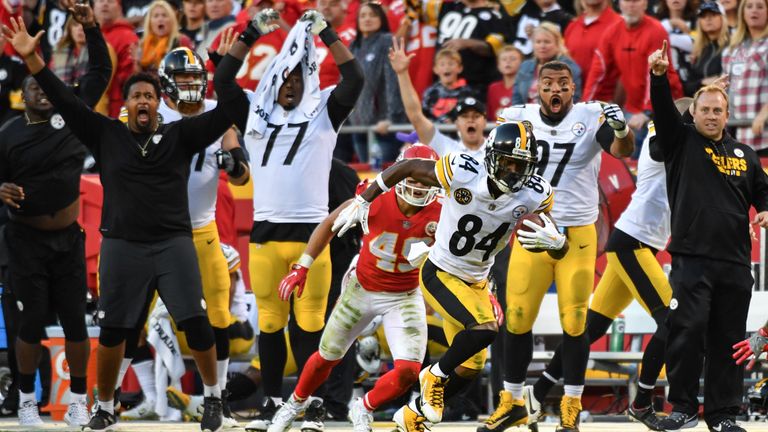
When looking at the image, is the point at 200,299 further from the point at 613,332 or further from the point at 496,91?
the point at 496,91

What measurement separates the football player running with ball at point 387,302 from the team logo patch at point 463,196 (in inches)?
23.3

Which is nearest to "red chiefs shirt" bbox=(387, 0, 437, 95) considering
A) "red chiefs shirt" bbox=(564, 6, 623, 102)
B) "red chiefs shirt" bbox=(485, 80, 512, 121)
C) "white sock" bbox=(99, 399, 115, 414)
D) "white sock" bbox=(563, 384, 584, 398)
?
"red chiefs shirt" bbox=(485, 80, 512, 121)

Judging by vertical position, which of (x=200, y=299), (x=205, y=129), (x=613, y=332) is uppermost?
(x=205, y=129)

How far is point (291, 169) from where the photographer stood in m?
9.40

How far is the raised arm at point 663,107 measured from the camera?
8.15 metres

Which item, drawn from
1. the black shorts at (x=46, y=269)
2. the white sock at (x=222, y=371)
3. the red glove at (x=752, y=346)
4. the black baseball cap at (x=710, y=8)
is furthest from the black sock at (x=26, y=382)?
the black baseball cap at (x=710, y=8)

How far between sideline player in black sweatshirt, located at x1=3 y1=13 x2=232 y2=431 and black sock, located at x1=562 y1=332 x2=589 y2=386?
2116 mm

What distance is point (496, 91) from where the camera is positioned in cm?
1256

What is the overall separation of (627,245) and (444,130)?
3102 millimetres

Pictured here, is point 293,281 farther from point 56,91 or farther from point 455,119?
point 455,119

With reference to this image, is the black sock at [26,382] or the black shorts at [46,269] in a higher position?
the black shorts at [46,269]

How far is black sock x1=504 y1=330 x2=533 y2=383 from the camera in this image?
9000mm

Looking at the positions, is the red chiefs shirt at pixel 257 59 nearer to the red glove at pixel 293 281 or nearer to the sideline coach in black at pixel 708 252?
the red glove at pixel 293 281

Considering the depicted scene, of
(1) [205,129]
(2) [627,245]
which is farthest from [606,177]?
(1) [205,129]
